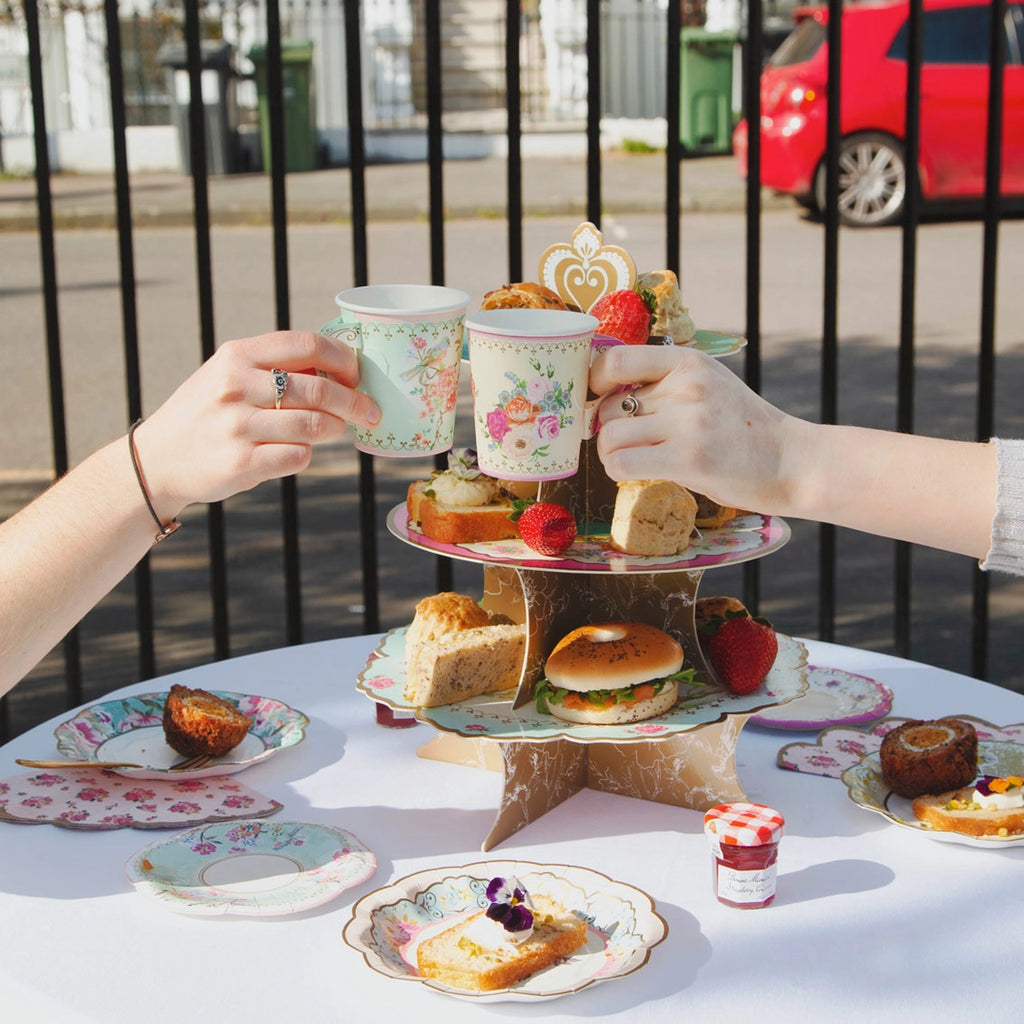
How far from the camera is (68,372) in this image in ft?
26.2

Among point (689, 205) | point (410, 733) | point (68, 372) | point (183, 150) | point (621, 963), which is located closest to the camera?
point (621, 963)

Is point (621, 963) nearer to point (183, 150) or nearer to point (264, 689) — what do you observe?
point (264, 689)

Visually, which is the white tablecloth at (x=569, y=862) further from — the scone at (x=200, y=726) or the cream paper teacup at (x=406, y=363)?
the cream paper teacup at (x=406, y=363)

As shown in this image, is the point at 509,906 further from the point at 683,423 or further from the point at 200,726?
the point at 200,726

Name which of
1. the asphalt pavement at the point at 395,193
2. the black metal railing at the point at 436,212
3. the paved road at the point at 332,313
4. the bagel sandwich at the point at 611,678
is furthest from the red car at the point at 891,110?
the bagel sandwich at the point at 611,678

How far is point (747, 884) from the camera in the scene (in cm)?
156

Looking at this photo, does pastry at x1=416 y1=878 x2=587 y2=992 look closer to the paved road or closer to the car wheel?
the paved road

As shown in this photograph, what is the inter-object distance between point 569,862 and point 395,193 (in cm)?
1229

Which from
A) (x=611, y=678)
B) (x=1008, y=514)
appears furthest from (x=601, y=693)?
(x=1008, y=514)

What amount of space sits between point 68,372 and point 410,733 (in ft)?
21.0

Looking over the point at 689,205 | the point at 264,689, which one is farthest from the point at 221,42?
the point at 264,689

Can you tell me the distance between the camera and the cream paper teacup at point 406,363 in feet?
5.12

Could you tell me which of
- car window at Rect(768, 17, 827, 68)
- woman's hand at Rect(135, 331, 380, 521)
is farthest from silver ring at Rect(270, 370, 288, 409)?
car window at Rect(768, 17, 827, 68)

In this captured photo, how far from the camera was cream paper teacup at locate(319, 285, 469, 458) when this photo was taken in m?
1.56
